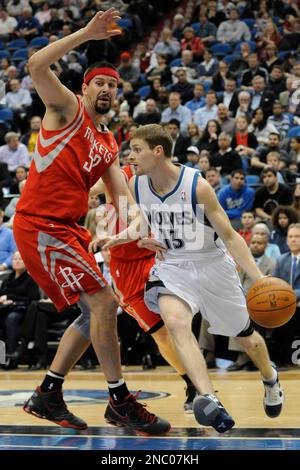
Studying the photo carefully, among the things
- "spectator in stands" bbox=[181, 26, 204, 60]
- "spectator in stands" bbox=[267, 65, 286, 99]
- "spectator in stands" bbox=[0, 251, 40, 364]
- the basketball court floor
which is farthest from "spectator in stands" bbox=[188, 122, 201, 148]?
the basketball court floor

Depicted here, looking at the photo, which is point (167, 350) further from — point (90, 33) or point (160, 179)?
point (90, 33)

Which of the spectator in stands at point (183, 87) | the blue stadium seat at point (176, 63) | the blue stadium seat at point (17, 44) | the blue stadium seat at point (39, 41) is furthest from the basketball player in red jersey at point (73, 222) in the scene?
the blue stadium seat at point (17, 44)

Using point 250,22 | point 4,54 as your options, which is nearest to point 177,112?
point 250,22

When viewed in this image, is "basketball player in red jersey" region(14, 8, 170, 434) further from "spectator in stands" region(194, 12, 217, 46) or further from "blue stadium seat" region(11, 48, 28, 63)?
"blue stadium seat" region(11, 48, 28, 63)

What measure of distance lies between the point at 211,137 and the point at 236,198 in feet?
6.86

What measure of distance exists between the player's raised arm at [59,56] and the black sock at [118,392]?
1703 millimetres

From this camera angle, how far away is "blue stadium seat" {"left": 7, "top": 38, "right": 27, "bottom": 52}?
65.7 feet

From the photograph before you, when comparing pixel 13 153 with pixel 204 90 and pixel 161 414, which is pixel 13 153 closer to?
pixel 204 90

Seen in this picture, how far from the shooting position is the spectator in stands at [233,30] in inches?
659

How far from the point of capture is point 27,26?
2047cm

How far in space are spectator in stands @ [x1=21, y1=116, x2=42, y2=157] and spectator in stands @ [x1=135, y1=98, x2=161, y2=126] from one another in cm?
188

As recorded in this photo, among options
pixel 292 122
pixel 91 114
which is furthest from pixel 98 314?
pixel 292 122

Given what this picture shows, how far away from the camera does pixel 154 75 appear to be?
55.2 feet

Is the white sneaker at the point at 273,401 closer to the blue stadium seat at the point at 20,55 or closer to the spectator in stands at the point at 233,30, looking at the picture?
the spectator in stands at the point at 233,30
